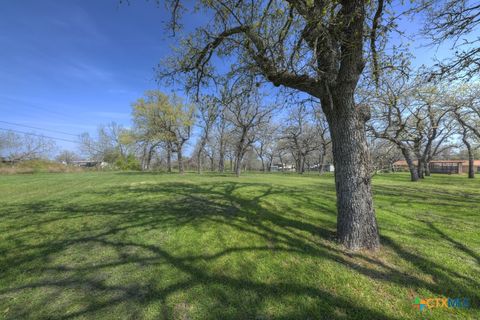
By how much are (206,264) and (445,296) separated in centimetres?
314

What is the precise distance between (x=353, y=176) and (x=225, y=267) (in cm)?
263

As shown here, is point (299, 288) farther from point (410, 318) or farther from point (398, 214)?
point (398, 214)

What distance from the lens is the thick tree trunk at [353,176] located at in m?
3.59

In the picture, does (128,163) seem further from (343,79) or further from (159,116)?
(343,79)

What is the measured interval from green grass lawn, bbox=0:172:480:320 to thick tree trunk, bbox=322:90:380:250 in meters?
0.32

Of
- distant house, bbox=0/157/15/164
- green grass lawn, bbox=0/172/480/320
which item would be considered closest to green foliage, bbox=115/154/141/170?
distant house, bbox=0/157/15/164

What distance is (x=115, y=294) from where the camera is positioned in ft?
8.29

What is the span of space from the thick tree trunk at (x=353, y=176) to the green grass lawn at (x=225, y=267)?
1.05 ft

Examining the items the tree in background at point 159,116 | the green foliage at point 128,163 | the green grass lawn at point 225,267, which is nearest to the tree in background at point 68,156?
the green foliage at point 128,163

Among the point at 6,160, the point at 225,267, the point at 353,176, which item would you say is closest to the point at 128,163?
the point at 6,160

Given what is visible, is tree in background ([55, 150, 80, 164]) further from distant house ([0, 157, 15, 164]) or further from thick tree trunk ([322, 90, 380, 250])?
thick tree trunk ([322, 90, 380, 250])

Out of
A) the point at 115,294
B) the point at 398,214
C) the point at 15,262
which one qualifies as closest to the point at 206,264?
the point at 115,294

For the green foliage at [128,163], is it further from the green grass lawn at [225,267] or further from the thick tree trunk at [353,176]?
the thick tree trunk at [353,176]

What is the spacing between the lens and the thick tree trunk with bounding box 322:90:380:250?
11.8 ft
